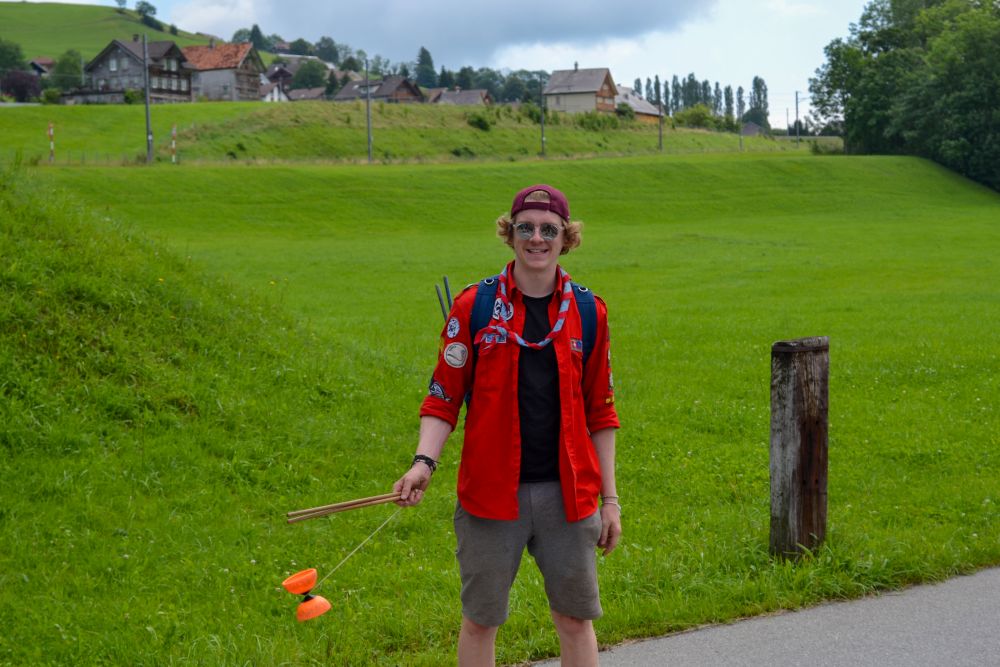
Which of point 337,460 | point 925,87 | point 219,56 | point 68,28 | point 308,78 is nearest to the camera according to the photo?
point 337,460

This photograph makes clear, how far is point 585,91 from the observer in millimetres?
131125

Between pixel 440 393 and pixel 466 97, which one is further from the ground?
pixel 466 97

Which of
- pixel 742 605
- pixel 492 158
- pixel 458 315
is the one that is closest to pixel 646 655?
pixel 742 605

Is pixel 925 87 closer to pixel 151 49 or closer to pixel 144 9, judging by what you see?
pixel 151 49

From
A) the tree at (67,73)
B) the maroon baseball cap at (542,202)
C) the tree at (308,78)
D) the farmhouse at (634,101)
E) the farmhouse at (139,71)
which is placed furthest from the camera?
the tree at (308,78)

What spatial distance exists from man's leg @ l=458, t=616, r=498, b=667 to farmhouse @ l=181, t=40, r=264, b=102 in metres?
123

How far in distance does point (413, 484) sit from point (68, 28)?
188 meters

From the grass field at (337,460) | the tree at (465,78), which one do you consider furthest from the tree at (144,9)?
the grass field at (337,460)

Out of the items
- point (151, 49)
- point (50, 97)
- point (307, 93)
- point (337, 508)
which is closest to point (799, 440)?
point (337, 508)

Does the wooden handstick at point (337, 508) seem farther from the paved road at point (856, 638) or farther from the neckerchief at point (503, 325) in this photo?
the paved road at point (856, 638)

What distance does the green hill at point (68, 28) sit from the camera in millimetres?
156000

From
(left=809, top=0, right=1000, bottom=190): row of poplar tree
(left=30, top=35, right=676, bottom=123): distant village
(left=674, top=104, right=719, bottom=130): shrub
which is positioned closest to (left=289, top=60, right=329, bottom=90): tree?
(left=30, top=35, right=676, bottom=123): distant village

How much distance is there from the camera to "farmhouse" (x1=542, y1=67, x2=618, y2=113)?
13112cm

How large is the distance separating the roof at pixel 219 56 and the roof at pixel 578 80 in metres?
38.8
